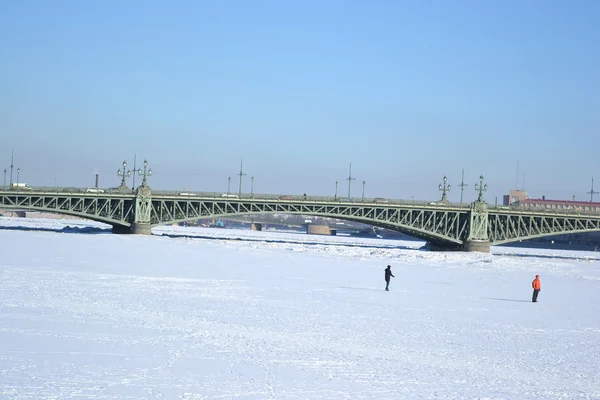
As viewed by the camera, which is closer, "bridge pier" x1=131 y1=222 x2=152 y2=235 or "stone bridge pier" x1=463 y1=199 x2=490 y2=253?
"bridge pier" x1=131 y1=222 x2=152 y2=235

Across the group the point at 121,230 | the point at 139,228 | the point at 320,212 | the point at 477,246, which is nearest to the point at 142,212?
the point at 139,228

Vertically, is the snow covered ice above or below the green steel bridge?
below

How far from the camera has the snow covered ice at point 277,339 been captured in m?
15.8

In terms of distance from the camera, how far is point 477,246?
97.7 m

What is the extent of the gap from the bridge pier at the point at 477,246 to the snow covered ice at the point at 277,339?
57266 mm

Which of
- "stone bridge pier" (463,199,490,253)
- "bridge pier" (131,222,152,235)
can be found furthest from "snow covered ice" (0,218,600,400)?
"stone bridge pier" (463,199,490,253)

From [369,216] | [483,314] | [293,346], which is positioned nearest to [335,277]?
[483,314]

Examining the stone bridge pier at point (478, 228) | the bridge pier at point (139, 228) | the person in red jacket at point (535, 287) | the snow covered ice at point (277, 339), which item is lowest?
the snow covered ice at point (277, 339)

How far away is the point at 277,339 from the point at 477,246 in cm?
7920

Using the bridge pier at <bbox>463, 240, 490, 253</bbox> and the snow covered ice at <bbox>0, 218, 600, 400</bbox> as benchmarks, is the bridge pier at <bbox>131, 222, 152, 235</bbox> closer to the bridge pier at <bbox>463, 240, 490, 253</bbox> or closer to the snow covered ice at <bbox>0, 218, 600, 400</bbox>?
the bridge pier at <bbox>463, 240, 490, 253</bbox>

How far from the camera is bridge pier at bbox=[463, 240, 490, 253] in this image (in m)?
97.4

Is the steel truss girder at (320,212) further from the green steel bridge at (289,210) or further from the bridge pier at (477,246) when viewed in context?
the bridge pier at (477,246)

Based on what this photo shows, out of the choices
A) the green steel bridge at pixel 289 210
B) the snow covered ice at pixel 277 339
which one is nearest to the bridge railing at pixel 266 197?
the green steel bridge at pixel 289 210

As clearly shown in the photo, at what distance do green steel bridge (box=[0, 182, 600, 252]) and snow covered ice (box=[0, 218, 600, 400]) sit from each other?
166ft
